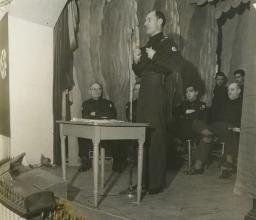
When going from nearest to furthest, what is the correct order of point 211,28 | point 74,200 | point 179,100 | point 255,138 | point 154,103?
point 255,138, point 74,200, point 154,103, point 211,28, point 179,100

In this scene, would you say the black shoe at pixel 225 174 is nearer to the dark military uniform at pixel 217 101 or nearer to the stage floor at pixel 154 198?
the stage floor at pixel 154 198

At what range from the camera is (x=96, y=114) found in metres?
2.38

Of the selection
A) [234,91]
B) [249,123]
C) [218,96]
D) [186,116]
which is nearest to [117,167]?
[186,116]

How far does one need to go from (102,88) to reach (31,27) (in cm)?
74

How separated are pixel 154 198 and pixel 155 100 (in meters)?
0.55

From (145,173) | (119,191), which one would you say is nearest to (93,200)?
(119,191)

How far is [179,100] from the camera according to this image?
108 inches

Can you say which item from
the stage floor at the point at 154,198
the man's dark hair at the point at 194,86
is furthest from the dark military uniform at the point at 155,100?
the man's dark hair at the point at 194,86

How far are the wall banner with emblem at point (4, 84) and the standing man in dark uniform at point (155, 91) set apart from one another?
72 centimetres

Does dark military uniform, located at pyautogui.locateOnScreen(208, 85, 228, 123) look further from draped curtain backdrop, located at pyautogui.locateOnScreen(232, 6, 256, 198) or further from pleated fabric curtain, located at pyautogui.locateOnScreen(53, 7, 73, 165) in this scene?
pleated fabric curtain, located at pyautogui.locateOnScreen(53, 7, 73, 165)

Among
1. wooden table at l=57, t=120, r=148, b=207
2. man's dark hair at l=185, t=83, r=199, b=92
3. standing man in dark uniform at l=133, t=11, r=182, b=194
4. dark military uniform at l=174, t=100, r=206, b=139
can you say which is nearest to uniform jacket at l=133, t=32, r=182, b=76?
standing man in dark uniform at l=133, t=11, r=182, b=194

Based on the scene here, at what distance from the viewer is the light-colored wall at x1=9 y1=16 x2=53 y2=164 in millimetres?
1917

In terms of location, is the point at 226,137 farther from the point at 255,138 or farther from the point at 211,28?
the point at 211,28

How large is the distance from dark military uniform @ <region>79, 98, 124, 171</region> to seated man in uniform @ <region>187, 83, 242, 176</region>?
55 centimetres
